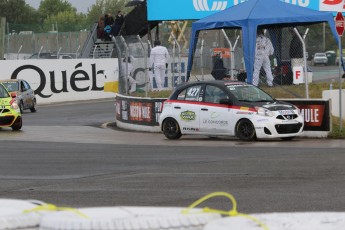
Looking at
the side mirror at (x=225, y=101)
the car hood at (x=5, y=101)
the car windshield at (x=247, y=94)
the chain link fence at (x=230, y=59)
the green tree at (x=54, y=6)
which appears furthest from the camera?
the green tree at (x=54, y=6)

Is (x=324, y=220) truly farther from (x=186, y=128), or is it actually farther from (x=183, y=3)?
(x=183, y=3)

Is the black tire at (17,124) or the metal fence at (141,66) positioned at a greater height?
the metal fence at (141,66)

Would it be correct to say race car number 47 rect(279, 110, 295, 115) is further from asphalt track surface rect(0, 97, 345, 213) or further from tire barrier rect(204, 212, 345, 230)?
tire barrier rect(204, 212, 345, 230)

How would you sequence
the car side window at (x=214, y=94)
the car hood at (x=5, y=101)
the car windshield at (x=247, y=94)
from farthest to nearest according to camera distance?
the car hood at (x=5, y=101) < the car side window at (x=214, y=94) < the car windshield at (x=247, y=94)

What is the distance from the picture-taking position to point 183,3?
36.7 meters

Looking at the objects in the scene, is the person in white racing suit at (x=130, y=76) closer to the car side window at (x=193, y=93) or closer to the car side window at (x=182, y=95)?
the car side window at (x=182, y=95)

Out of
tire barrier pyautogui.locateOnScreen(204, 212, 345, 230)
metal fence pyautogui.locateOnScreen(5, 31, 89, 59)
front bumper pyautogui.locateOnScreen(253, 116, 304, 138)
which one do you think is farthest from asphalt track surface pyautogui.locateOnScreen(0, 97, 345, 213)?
metal fence pyautogui.locateOnScreen(5, 31, 89, 59)

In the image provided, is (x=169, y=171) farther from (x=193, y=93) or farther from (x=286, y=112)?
(x=193, y=93)

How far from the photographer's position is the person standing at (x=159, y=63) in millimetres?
27266

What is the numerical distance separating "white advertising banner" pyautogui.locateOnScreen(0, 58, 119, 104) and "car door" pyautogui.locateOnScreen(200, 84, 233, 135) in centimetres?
1845

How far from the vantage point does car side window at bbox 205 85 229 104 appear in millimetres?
21906

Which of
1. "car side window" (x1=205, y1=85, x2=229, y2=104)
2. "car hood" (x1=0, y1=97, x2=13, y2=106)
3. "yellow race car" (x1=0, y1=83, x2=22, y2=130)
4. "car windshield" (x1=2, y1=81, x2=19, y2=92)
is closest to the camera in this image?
"car side window" (x1=205, y1=85, x2=229, y2=104)

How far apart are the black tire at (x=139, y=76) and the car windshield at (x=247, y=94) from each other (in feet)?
16.9

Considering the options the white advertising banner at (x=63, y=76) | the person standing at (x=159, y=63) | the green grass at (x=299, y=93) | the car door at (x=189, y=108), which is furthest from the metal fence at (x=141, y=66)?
the white advertising banner at (x=63, y=76)
